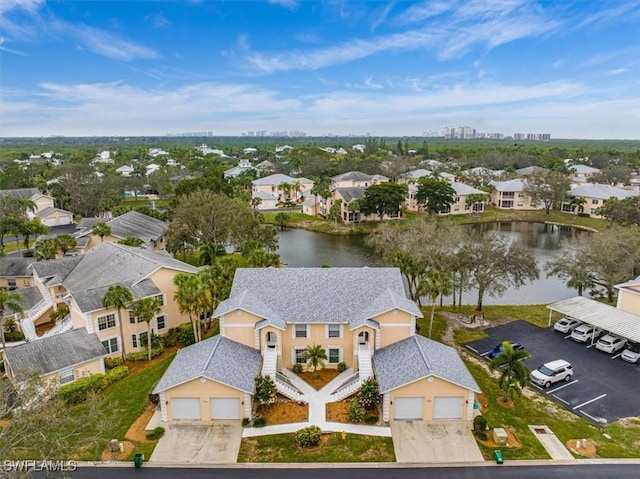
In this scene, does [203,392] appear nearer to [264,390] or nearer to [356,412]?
[264,390]

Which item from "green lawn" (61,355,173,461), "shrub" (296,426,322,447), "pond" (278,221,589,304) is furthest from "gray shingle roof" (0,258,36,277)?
"shrub" (296,426,322,447)

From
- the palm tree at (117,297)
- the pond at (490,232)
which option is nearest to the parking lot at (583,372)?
the pond at (490,232)

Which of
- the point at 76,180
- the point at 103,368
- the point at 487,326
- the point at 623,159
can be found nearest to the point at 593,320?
the point at 487,326

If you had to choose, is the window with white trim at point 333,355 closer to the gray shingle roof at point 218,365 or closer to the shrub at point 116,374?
the gray shingle roof at point 218,365

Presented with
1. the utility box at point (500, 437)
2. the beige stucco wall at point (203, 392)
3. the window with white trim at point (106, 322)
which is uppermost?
the window with white trim at point (106, 322)

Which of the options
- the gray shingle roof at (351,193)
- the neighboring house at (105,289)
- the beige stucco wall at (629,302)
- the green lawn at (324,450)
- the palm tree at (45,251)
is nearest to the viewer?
the green lawn at (324,450)

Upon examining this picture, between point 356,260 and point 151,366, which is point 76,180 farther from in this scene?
point 151,366
